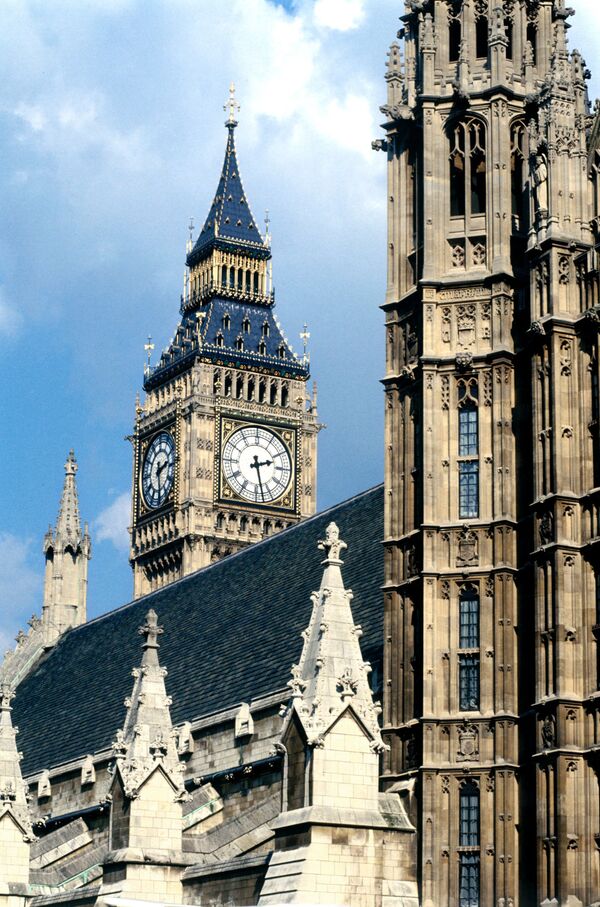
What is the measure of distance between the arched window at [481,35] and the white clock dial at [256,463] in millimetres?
57335

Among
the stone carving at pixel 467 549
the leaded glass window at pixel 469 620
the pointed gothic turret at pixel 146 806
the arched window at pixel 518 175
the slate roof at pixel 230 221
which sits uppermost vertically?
the slate roof at pixel 230 221

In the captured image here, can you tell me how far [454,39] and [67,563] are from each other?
153ft

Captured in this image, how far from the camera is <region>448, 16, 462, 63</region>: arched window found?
42781 millimetres

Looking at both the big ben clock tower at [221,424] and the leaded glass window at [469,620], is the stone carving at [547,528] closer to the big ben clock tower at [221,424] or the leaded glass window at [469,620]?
the leaded glass window at [469,620]

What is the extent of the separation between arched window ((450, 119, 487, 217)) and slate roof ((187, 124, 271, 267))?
6343cm

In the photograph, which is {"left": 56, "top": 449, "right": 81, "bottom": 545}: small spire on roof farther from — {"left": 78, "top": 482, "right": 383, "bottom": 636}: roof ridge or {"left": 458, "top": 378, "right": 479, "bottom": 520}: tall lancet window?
{"left": 458, "top": 378, "right": 479, "bottom": 520}: tall lancet window

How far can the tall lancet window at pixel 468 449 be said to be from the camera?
1556 inches

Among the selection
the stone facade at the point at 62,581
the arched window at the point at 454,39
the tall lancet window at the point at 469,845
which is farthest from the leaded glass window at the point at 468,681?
the stone facade at the point at 62,581

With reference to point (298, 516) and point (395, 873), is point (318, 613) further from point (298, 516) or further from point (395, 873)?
point (298, 516)

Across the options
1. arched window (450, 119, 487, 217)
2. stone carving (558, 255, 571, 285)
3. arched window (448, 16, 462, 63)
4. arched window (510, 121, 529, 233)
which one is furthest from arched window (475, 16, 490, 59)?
stone carving (558, 255, 571, 285)

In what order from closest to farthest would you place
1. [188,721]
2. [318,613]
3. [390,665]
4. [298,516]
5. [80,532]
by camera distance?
[318,613]
[390,665]
[188,721]
[80,532]
[298,516]

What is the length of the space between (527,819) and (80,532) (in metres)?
51.6

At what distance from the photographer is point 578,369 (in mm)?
38562

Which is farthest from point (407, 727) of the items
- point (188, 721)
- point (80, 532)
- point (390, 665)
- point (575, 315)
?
point (80, 532)
